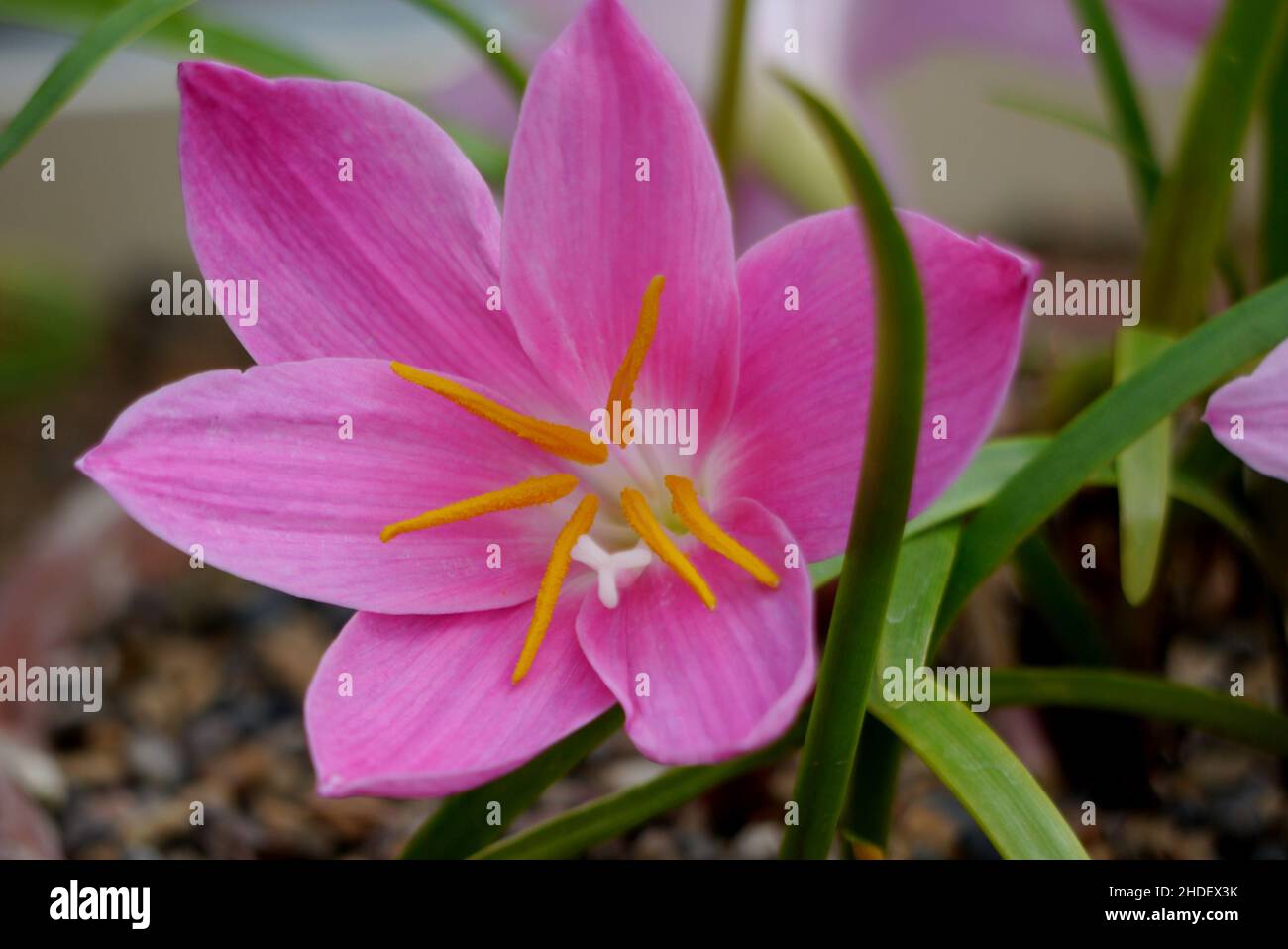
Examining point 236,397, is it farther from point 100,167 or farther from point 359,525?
point 100,167

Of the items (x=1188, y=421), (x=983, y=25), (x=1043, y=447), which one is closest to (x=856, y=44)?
(x=983, y=25)

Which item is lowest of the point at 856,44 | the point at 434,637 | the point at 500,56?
the point at 434,637

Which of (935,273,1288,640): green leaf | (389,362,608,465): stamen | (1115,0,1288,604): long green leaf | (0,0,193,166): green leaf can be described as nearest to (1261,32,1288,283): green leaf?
(1115,0,1288,604): long green leaf

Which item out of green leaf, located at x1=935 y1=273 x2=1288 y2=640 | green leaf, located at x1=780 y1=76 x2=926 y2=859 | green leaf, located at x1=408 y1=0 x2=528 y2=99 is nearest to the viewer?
green leaf, located at x1=780 y1=76 x2=926 y2=859

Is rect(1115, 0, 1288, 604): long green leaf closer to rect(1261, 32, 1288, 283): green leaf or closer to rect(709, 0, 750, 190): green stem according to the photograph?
rect(1261, 32, 1288, 283): green leaf

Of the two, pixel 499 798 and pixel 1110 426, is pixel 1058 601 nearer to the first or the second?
pixel 1110 426

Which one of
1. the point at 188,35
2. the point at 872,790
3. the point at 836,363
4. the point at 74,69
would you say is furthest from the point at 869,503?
Answer: the point at 188,35
